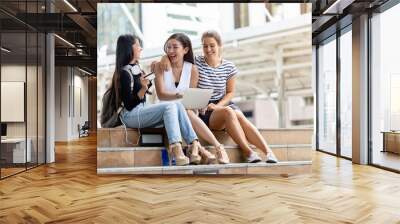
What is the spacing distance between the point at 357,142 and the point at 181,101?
3.64 metres

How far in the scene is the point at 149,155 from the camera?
5582 millimetres

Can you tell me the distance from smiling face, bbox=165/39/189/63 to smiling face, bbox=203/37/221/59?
265 mm

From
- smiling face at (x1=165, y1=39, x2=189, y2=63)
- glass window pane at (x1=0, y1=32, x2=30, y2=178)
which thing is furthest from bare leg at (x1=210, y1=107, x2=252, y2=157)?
glass window pane at (x1=0, y1=32, x2=30, y2=178)

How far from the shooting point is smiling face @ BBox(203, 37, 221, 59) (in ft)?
18.3

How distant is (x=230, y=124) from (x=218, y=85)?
0.57 metres

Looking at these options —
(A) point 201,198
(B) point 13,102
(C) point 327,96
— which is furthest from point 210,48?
(C) point 327,96

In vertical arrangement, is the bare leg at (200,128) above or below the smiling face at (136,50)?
below

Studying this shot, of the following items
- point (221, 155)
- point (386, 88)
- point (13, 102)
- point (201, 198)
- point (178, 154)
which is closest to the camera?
point (201, 198)

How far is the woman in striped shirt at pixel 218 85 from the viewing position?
5586 millimetres

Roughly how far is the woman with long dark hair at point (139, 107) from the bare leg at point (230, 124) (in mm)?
360

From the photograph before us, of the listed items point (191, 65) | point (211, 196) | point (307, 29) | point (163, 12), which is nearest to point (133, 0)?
point (163, 12)

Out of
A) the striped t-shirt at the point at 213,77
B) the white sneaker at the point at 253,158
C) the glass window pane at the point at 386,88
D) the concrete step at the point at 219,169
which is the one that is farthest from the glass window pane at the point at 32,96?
the glass window pane at the point at 386,88

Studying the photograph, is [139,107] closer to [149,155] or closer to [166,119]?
[166,119]

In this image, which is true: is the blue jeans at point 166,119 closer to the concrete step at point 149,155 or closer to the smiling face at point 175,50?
the concrete step at point 149,155
